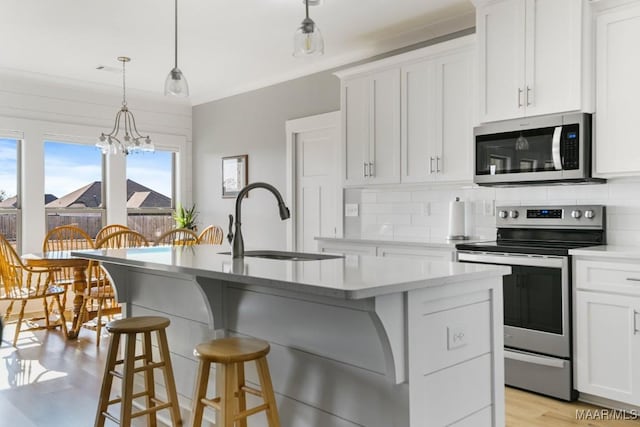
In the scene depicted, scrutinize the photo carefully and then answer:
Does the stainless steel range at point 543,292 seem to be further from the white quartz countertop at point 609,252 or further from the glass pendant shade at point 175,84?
the glass pendant shade at point 175,84

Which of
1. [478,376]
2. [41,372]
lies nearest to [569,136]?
[478,376]

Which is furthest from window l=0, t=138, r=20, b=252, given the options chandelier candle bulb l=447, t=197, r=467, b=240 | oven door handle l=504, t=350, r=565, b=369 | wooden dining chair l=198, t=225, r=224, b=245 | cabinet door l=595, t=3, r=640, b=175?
cabinet door l=595, t=3, r=640, b=175

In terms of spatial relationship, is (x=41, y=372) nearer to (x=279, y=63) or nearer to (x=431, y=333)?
(x=431, y=333)

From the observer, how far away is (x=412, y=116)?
3971 millimetres

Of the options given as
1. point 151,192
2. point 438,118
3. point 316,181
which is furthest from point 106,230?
point 438,118

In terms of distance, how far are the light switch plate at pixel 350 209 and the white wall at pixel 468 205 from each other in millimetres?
41

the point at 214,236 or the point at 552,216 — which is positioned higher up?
the point at 552,216

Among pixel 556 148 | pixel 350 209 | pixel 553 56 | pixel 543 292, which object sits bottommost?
pixel 543 292

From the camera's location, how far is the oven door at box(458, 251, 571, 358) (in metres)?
2.93

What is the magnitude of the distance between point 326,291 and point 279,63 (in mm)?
4144

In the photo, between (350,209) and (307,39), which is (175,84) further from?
(350,209)

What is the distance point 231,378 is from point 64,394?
1842 mm

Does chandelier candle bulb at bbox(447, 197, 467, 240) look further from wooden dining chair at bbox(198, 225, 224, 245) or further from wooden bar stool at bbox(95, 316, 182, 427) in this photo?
wooden dining chair at bbox(198, 225, 224, 245)

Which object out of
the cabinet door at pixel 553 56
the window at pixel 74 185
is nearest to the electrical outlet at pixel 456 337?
the cabinet door at pixel 553 56
